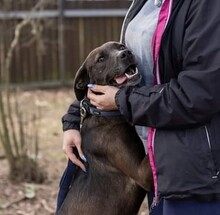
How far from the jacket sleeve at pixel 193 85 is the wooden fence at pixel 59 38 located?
9.17 metres

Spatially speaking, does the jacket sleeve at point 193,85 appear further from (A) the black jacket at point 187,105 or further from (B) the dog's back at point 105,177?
(B) the dog's back at point 105,177

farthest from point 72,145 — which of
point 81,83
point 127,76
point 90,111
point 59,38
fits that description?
point 59,38

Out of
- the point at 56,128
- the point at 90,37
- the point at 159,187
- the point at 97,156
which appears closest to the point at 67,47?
the point at 90,37

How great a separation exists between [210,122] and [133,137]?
2.64 ft

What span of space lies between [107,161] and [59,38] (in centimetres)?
915

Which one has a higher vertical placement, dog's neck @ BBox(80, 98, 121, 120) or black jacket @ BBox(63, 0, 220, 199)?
black jacket @ BBox(63, 0, 220, 199)

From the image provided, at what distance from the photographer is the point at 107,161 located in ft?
10.7

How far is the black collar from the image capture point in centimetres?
320

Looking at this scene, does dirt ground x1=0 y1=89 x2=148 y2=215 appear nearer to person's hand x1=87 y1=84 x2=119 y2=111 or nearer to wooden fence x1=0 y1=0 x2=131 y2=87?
wooden fence x1=0 y1=0 x2=131 y2=87

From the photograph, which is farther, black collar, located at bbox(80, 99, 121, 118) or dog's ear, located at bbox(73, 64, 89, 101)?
dog's ear, located at bbox(73, 64, 89, 101)

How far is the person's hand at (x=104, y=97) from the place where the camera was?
9.04 feet

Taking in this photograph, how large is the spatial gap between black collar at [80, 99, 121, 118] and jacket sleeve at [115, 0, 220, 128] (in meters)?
0.68

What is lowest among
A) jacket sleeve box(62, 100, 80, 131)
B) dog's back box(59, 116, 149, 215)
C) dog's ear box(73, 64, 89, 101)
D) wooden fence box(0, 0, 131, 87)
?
wooden fence box(0, 0, 131, 87)

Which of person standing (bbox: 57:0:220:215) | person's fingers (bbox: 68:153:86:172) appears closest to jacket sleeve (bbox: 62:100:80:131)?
person's fingers (bbox: 68:153:86:172)
